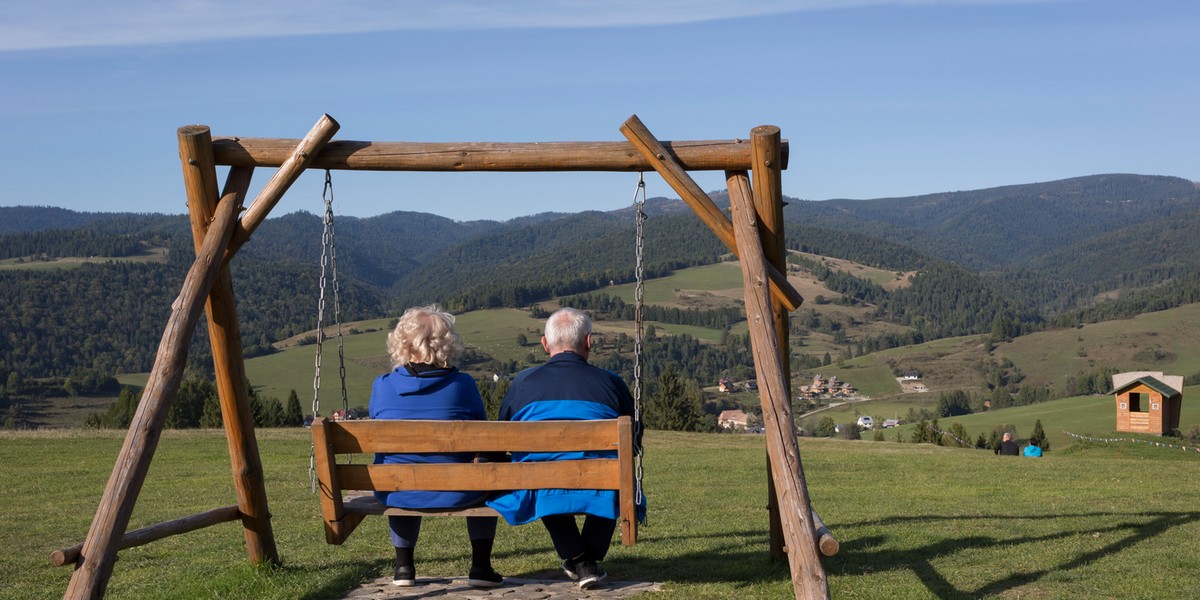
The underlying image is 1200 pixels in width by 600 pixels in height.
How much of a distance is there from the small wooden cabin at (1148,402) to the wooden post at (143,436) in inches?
1559

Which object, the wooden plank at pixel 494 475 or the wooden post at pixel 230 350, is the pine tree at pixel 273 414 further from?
the wooden plank at pixel 494 475

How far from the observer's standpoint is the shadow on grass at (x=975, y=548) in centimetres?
733

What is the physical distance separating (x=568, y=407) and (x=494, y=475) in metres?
0.69

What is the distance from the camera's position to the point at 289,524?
12.1 metres

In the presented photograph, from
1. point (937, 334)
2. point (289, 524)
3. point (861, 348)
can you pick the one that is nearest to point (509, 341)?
point (861, 348)

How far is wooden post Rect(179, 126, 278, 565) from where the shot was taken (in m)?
7.43

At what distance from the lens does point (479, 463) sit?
22.1 ft

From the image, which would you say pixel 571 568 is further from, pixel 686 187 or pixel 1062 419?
pixel 1062 419

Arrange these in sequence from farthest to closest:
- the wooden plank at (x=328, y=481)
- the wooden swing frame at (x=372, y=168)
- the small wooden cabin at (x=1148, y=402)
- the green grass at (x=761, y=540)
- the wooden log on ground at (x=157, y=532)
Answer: the small wooden cabin at (x=1148, y=402), the green grass at (x=761, y=540), the wooden swing frame at (x=372, y=168), the wooden plank at (x=328, y=481), the wooden log on ground at (x=157, y=532)

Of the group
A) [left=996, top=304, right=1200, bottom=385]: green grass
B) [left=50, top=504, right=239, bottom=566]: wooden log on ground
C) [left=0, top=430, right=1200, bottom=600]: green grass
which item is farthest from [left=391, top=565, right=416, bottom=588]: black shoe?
[left=996, top=304, right=1200, bottom=385]: green grass

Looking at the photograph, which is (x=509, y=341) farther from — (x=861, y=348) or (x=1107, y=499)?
(x=1107, y=499)

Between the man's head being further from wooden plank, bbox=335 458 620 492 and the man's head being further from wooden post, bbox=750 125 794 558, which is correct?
wooden post, bbox=750 125 794 558

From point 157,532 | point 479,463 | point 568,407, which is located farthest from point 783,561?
point 157,532

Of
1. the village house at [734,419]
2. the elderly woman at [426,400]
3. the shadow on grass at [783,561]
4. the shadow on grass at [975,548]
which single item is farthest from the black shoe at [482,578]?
the village house at [734,419]
